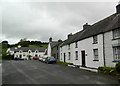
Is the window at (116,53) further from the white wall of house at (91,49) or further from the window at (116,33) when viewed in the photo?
the white wall of house at (91,49)

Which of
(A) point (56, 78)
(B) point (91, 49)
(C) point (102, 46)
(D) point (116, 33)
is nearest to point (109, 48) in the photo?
(C) point (102, 46)

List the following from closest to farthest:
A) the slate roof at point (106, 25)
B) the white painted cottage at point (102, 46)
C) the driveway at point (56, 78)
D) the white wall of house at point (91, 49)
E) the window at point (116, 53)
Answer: the driveway at point (56, 78) < the window at point (116, 53) < the white painted cottage at point (102, 46) < the slate roof at point (106, 25) < the white wall of house at point (91, 49)

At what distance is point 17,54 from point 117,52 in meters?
95.1

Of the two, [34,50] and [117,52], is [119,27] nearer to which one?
[117,52]

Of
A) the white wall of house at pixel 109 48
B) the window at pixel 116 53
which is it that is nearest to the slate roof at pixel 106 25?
the white wall of house at pixel 109 48

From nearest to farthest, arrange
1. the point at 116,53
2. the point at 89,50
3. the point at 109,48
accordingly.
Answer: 1. the point at 116,53
2. the point at 109,48
3. the point at 89,50

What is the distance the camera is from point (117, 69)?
17.5m

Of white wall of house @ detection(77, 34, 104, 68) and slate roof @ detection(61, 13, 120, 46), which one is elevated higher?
slate roof @ detection(61, 13, 120, 46)

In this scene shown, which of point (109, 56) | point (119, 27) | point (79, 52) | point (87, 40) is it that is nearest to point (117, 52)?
point (109, 56)

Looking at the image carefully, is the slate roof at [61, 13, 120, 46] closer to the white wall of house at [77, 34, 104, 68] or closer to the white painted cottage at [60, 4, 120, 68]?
the white painted cottage at [60, 4, 120, 68]

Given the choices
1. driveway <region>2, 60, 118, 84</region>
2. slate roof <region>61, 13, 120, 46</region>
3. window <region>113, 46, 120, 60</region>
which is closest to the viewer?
driveway <region>2, 60, 118, 84</region>

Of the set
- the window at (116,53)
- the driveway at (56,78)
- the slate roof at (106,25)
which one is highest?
the slate roof at (106,25)

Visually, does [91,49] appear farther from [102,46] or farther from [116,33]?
[116,33]

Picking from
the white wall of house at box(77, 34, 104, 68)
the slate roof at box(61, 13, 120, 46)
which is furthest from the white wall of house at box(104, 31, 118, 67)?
the white wall of house at box(77, 34, 104, 68)
